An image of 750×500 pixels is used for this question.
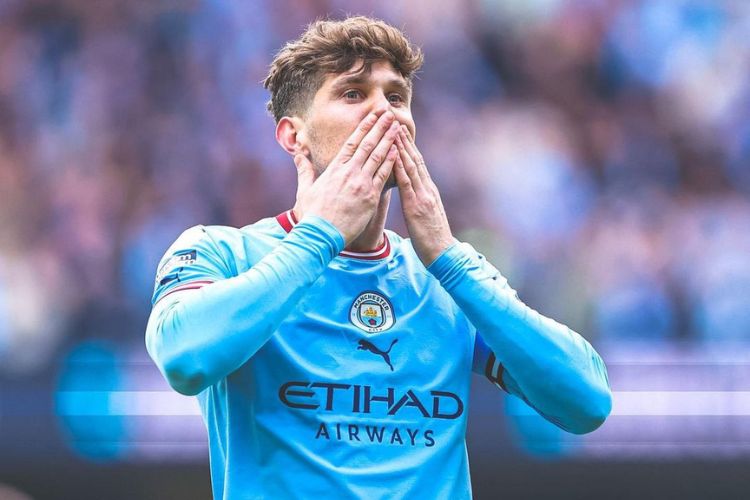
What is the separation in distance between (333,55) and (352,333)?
0.75 meters

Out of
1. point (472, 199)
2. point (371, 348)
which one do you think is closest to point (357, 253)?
point (371, 348)

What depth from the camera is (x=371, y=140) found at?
245 cm

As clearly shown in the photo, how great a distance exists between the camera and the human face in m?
2.56

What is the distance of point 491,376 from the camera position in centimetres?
253

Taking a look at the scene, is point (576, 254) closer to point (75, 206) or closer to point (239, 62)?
point (239, 62)

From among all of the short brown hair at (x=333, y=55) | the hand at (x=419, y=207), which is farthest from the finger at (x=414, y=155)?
the short brown hair at (x=333, y=55)

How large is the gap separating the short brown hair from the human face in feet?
0.08

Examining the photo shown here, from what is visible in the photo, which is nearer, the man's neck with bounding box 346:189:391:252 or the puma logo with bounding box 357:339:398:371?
the puma logo with bounding box 357:339:398:371

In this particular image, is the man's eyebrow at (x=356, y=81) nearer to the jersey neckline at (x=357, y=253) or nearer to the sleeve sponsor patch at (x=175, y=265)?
the jersey neckline at (x=357, y=253)

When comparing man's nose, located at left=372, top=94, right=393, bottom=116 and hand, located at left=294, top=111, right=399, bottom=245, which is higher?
man's nose, located at left=372, top=94, right=393, bottom=116

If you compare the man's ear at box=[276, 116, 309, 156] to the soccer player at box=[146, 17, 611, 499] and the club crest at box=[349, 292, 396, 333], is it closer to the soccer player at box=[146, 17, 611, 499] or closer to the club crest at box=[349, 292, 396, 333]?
the soccer player at box=[146, 17, 611, 499]

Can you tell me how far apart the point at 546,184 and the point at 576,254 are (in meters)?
0.60

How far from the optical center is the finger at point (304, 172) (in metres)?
2.57

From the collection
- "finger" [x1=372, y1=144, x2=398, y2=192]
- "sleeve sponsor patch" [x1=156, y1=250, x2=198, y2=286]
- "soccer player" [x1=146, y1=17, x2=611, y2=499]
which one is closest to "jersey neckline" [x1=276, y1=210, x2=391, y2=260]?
"soccer player" [x1=146, y1=17, x2=611, y2=499]
